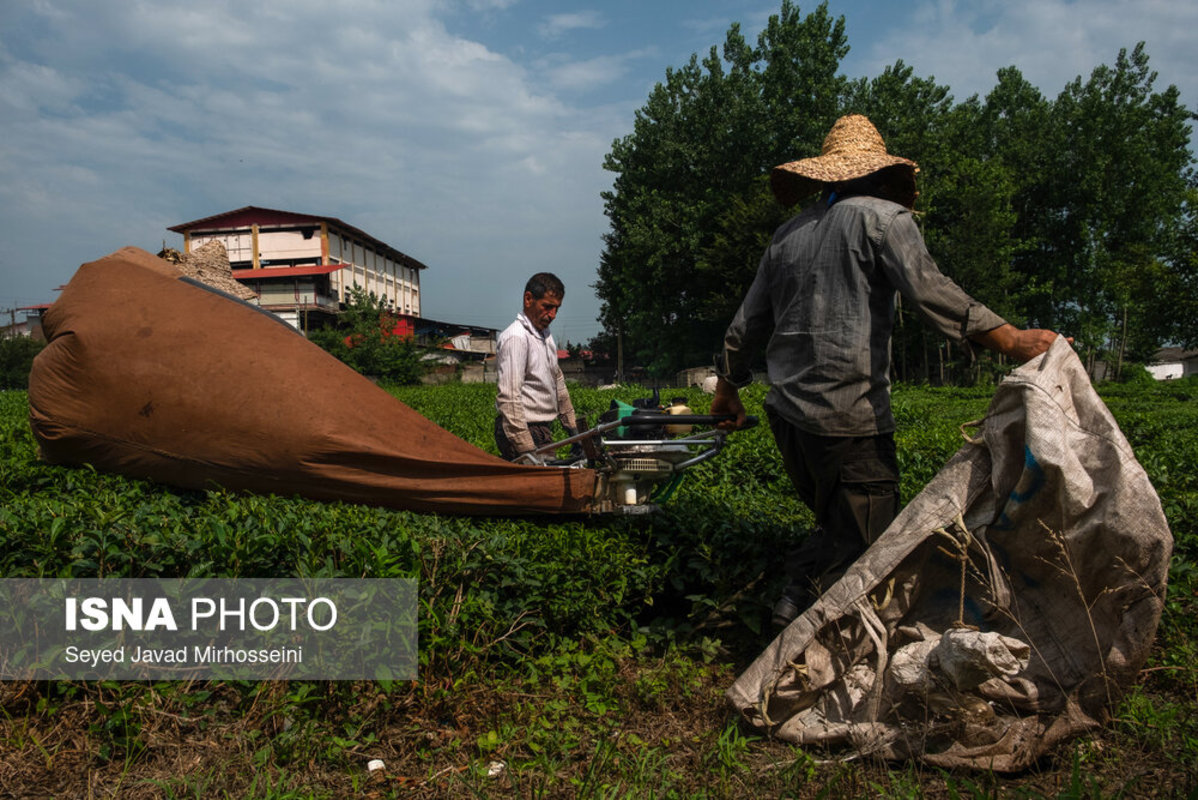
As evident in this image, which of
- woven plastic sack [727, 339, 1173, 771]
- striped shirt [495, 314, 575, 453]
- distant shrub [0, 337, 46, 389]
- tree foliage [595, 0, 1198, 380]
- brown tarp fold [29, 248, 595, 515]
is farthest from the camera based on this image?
distant shrub [0, 337, 46, 389]

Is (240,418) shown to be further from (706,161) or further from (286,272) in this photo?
(286,272)

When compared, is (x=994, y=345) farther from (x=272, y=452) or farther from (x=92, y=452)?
(x=92, y=452)

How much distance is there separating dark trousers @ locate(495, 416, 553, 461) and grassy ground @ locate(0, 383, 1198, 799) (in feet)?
3.22

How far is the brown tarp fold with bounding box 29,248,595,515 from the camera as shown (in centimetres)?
359

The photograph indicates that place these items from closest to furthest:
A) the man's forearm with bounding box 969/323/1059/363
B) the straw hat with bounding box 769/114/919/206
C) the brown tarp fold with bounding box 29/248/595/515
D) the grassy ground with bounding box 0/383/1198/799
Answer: the grassy ground with bounding box 0/383/1198/799 → the man's forearm with bounding box 969/323/1059/363 → the straw hat with bounding box 769/114/919/206 → the brown tarp fold with bounding box 29/248/595/515

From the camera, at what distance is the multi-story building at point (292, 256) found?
50.1m

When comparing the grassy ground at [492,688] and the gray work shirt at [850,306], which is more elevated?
the gray work shirt at [850,306]

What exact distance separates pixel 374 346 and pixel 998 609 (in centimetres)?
3572

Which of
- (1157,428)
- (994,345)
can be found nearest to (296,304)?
(1157,428)

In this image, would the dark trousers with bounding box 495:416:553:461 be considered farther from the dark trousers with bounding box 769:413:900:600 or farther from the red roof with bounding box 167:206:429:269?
the red roof with bounding box 167:206:429:269

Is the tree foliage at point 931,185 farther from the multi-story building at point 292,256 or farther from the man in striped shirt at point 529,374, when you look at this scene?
the man in striped shirt at point 529,374

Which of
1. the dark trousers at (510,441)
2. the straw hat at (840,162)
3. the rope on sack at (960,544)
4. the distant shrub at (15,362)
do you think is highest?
the distant shrub at (15,362)

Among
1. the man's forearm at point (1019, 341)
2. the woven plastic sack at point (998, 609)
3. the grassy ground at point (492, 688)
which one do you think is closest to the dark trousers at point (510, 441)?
the grassy ground at point (492, 688)

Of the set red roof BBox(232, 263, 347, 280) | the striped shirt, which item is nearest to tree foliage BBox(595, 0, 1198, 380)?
red roof BBox(232, 263, 347, 280)
